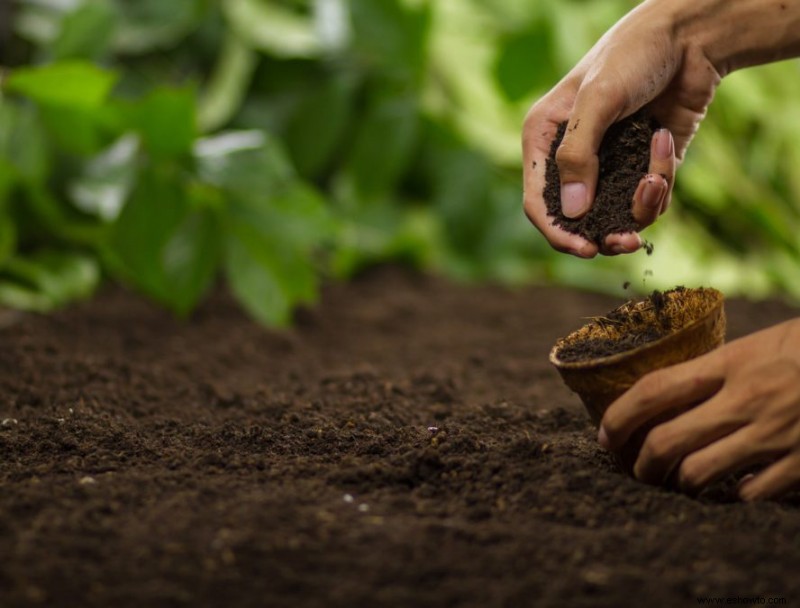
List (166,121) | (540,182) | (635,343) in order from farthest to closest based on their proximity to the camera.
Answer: (166,121) < (540,182) < (635,343)

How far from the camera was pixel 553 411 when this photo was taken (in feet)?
4.83

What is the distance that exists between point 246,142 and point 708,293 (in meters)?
1.21

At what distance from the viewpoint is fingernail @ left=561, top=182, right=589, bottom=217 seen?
120 cm

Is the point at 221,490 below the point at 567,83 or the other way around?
below

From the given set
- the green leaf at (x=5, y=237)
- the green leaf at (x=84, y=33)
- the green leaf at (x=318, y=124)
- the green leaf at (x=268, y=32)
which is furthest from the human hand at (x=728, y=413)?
the green leaf at (x=268, y=32)

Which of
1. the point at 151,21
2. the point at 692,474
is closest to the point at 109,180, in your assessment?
the point at 151,21

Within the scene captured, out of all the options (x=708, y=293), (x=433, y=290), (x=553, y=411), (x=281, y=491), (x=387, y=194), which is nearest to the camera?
(x=281, y=491)

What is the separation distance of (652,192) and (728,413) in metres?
0.28

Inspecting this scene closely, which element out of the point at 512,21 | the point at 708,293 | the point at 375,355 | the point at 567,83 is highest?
the point at 512,21

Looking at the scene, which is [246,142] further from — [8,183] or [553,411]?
[553,411]

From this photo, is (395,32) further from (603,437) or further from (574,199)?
(603,437)

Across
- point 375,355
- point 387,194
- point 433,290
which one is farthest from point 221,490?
point 387,194

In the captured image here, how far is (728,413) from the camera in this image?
104 centimetres

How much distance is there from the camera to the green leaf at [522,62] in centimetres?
275
